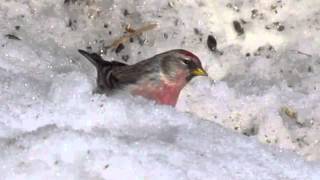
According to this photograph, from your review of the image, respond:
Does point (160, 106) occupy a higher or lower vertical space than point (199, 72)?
higher

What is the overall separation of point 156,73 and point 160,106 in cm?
127

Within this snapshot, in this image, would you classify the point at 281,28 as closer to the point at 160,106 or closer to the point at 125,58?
the point at 125,58

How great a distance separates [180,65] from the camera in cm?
432

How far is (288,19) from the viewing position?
460cm

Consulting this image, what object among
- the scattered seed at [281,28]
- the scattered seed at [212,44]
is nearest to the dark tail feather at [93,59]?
the scattered seed at [212,44]

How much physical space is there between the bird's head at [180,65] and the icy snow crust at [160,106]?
10 centimetres

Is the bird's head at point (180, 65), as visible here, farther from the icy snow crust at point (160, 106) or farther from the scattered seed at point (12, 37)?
the scattered seed at point (12, 37)

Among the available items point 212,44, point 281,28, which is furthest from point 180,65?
point 281,28

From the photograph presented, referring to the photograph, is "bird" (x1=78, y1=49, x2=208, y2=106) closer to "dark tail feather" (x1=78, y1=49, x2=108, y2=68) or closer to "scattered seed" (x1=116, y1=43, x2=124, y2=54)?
"dark tail feather" (x1=78, y1=49, x2=108, y2=68)

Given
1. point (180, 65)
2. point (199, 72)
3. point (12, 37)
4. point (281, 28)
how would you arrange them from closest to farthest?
point (12, 37) → point (199, 72) → point (180, 65) → point (281, 28)

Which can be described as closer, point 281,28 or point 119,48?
point 119,48

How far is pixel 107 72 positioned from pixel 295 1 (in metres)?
1.21

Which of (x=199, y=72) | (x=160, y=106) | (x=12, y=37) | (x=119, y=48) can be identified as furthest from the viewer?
(x=119, y=48)

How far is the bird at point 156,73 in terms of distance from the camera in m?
4.07
